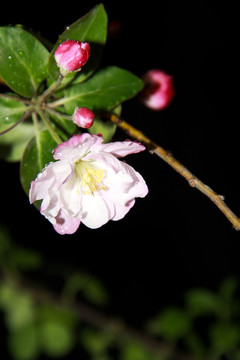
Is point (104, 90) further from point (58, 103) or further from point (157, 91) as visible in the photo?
point (157, 91)

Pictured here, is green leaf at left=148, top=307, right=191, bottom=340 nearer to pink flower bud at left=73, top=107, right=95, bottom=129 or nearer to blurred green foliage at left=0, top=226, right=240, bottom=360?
blurred green foliage at left=0, top=226, right=240, bottom=360

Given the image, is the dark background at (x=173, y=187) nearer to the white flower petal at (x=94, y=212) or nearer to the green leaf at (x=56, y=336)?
the green leaf at (x=56, y=336)

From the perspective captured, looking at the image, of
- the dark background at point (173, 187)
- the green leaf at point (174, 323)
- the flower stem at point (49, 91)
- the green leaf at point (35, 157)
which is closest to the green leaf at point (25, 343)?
the dark background at point (173, 187)

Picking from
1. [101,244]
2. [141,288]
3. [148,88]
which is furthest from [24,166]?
[141,288]

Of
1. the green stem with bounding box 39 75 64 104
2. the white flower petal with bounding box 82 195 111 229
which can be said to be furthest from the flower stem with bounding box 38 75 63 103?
the white flower petal with bounding box 82 195 111 229

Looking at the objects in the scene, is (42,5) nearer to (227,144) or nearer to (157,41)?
(157,41)

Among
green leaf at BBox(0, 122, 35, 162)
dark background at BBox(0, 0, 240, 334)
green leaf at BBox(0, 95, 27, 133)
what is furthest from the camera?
dark background at BBox(0, 0, 240, 334)
